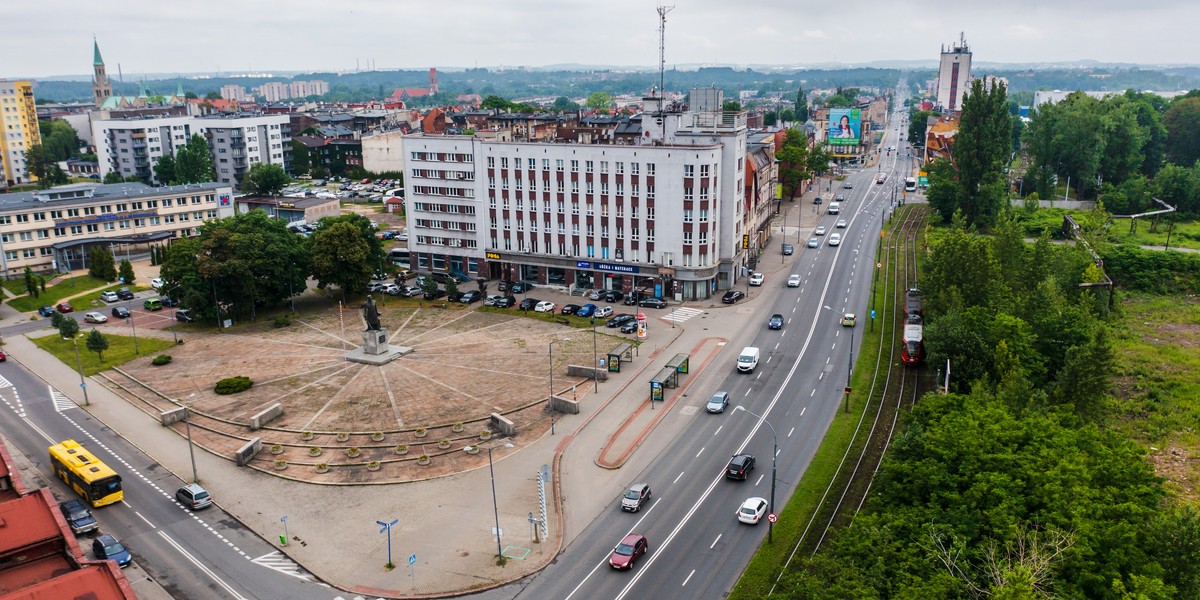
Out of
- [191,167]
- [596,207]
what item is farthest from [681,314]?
[191,167]

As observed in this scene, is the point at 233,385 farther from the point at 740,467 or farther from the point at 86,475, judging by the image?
the point at 740,467

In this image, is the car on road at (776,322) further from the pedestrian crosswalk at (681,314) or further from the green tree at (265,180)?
the green tree at (265,180)

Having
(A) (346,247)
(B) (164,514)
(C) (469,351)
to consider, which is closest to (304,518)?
(B) (164,514)

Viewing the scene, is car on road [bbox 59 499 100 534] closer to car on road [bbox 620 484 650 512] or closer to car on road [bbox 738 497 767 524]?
car on road [bbox 620 484 650 512]

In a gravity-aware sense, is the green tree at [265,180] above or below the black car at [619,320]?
above

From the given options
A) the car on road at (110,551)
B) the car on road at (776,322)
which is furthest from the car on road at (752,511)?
the car on road at (776,322)

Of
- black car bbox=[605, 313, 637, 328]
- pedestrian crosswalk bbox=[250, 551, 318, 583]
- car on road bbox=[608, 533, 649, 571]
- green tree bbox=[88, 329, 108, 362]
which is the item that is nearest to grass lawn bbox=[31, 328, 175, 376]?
green tree bbox=[88, 329, 108, 362]

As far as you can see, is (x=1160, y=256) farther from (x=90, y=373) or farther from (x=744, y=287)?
(x=90, y=373)
